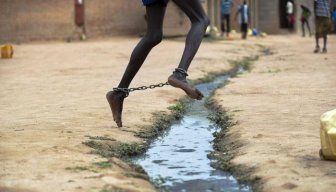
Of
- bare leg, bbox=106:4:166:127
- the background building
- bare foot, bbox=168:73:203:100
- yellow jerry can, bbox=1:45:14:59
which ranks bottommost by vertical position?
the background building

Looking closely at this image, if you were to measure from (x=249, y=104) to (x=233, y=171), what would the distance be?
2658 millimetres

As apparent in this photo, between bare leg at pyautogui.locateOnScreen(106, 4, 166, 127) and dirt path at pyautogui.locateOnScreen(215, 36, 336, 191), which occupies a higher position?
bare leg at pyautogui.locateOnScreen(106, 4, 166, 127)

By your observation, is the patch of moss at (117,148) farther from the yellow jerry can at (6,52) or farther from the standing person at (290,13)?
the standing person at (290,13)

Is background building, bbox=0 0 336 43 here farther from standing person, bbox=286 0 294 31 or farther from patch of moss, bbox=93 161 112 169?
patch of moss, bbox=93 161 112 169

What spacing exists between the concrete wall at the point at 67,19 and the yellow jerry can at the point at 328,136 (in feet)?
59.6

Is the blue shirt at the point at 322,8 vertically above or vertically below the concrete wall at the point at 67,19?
above

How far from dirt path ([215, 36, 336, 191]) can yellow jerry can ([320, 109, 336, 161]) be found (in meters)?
0.05

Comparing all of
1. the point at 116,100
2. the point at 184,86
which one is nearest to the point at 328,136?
the point at 184,86

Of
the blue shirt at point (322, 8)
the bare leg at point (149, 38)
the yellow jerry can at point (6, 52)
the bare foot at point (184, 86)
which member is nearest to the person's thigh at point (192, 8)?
the bare leg at point (149, 38)

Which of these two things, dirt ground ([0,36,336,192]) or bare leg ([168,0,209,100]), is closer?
dirt ground ([0,36,336,192])

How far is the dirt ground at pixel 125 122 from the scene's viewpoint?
3189mm

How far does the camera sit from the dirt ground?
3.19 metres

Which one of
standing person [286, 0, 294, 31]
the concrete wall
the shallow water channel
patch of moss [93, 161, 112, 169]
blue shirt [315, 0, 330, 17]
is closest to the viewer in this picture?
the shallow water channel

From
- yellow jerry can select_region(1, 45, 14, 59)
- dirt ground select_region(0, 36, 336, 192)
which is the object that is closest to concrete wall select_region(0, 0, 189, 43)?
yellow jerry can select_region(1, 45, 14, 59)
